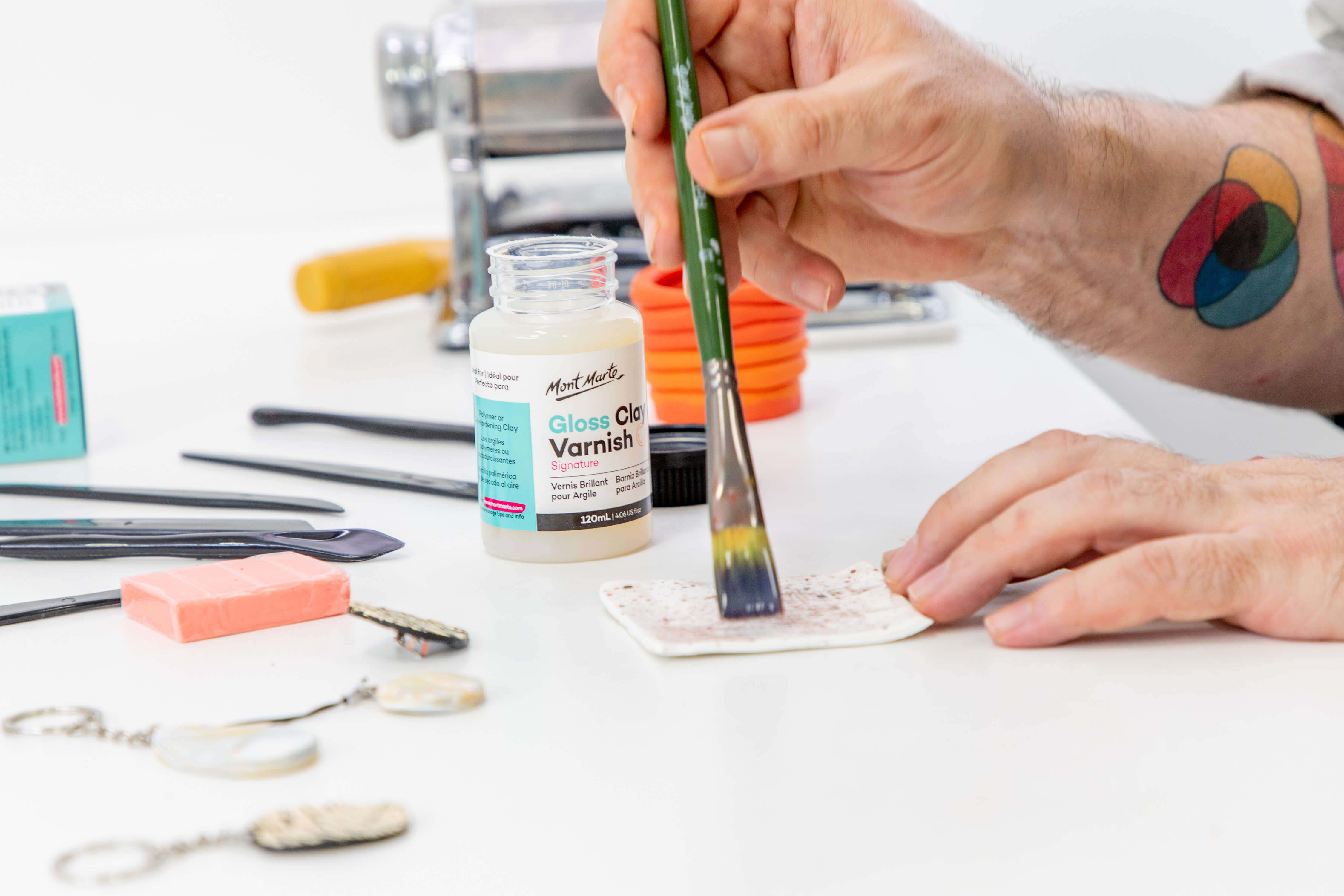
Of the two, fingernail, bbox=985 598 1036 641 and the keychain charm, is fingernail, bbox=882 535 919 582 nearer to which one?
fingernail, bbox=985 598 1036 641

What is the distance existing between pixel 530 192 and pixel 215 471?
2.54 ft

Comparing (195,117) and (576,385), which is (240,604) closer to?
(576,385)

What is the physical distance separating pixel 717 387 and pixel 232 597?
0.28 m

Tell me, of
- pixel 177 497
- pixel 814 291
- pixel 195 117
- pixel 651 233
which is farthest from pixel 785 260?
pixel 195 117

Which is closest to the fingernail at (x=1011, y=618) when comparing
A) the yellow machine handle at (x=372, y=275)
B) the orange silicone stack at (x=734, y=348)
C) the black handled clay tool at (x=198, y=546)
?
the black handled clay tool at (x=198, y=546)

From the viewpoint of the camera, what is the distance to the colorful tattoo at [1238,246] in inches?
41.7

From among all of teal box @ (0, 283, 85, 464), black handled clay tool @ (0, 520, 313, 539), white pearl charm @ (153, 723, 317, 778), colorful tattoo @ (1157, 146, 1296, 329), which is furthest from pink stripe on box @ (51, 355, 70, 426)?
colorful tattoo @ (1157, 146, 1296, 329)

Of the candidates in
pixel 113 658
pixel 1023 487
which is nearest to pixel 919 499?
pixel 1023 487

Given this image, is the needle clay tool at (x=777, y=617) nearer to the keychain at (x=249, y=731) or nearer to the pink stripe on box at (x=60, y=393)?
the keychain at (x=249, y=731)

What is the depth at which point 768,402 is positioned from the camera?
111 centimetres

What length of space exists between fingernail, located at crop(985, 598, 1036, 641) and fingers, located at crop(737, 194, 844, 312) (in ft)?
1.06

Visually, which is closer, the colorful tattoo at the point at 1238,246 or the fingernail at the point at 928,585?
the fingernail at the point at 928,585

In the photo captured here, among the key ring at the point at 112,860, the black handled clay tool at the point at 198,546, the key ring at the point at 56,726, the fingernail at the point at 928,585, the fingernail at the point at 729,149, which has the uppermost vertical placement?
the fingernail at the point at 729,149

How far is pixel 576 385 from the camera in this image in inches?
27.9
